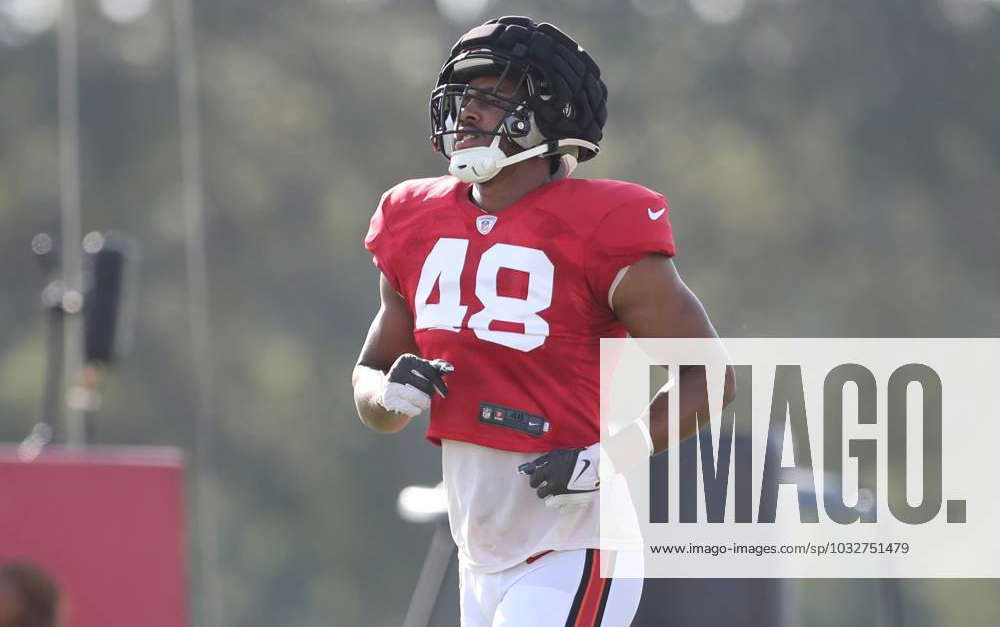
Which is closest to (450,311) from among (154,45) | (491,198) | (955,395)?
(491,198)

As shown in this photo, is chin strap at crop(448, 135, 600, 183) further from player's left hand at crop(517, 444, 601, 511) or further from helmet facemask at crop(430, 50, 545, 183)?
player's left hand at crop(517, 444, 601, 511)

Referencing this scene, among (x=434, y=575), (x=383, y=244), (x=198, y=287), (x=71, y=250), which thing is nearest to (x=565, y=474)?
(x=383, y=244)

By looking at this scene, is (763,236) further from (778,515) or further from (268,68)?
(778,515)

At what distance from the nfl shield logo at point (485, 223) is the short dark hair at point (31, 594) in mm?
1018

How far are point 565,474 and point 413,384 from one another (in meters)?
0.30

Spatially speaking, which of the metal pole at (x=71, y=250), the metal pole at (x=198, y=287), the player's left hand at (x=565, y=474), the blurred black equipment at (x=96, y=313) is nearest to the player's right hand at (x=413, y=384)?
the player's left hand at (x=565, y=474)

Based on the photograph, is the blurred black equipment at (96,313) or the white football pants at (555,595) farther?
the blurred black equipment at (96,313)

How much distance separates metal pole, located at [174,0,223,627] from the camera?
959 centimetres

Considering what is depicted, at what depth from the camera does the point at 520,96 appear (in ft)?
9.37

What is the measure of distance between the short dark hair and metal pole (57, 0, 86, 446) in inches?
114

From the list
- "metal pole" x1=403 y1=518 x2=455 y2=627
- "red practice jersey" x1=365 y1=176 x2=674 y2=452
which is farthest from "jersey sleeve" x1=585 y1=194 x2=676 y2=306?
"metal pole" x1=403 y1=518 x2=455 y2=627

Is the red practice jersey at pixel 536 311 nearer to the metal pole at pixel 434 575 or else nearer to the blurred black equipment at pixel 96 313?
the metal pole at pixel 434 575

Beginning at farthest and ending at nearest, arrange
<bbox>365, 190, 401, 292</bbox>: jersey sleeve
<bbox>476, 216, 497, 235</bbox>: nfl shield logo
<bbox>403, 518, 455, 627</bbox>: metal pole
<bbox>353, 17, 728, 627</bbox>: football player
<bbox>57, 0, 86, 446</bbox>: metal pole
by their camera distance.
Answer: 1. <bbox>57, 0, 86, 446</bbox>: metal pole
2. <bbox>403, 518, 455, 627</bbox>: metal pole
3. <bbox>365, 190, 401, 292</bbox>: jersey sleeve
4. <bbox>476, 216, 497, 235</bbox>: nfl shield logo
5. <bbox>353, 17, 728, 627</bbox>: football player

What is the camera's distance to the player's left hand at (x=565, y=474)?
2.57m
